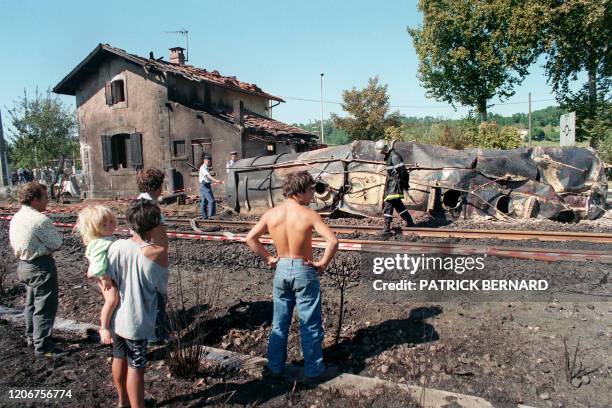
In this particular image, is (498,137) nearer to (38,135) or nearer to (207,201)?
(207,201)

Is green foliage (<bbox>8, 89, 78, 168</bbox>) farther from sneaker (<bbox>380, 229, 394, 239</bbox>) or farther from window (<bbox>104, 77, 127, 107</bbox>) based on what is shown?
sneaker (<bbox>380, 229, 394, 239</bbox>)

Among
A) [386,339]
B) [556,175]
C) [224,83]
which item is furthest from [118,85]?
[386,339]

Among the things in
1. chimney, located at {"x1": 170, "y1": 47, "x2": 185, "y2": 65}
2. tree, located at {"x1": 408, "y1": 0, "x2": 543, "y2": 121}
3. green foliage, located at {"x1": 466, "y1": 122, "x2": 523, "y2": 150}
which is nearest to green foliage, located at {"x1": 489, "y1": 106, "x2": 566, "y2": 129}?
tree, located at {"x1": 408, "y1": 0, "x2": 543, "y2": 121}

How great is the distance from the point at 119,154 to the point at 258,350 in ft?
64.8

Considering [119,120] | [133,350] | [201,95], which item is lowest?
[133,350]

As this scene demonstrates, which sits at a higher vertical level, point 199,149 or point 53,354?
point 199,149

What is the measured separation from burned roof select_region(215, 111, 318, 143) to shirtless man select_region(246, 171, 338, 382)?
14.8 meters

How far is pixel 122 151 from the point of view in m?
21.2

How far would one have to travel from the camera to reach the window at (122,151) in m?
19.6

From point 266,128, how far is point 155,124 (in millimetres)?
5145

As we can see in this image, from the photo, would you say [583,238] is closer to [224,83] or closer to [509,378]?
[509,378]

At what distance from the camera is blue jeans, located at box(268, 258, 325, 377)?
3219 millimetres

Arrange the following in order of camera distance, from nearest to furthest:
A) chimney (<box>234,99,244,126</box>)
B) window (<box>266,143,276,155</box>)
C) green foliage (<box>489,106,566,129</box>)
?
chimney (<box>234,99,244,126</box>) < window (<box>266,143,276,155</box>) < green foliage (<box>489,106,566,129</box>)

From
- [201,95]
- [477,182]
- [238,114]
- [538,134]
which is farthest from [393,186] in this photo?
[538,134]
